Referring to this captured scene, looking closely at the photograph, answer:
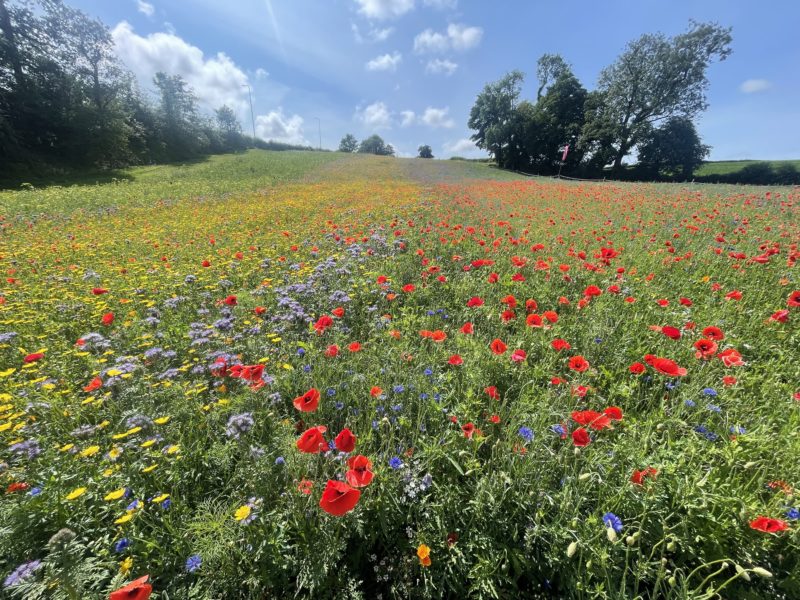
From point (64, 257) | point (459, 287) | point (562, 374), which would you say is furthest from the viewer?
point (64, 257)

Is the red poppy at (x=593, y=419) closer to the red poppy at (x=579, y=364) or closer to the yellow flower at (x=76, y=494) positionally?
the red poppy at (x=579, y=364)

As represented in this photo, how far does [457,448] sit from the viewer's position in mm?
2062

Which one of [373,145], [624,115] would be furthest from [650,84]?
[373,145]

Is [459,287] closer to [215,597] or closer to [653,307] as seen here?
[653,307]

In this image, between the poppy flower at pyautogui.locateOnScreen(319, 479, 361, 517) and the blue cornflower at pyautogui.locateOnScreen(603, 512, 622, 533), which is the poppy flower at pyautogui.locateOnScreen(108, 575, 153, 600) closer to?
the poppy flower at pyautogui.locateOnScreen(319, 479, 361, 517)

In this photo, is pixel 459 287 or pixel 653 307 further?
pixel 459 287

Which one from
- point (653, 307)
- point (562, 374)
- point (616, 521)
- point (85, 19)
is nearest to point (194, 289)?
point (562, 374)

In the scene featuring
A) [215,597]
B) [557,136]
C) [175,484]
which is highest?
[557,136]

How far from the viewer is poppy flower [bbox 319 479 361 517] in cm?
123

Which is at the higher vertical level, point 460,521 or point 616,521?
point 616,521

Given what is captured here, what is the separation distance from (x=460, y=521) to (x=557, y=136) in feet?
191

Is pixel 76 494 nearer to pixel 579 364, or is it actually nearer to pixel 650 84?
pixel 579 364

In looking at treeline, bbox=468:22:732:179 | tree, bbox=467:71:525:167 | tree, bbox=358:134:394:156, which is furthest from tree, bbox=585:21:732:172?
tree, bbox=358:134:394:156

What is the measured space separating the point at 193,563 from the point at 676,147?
5233cm
